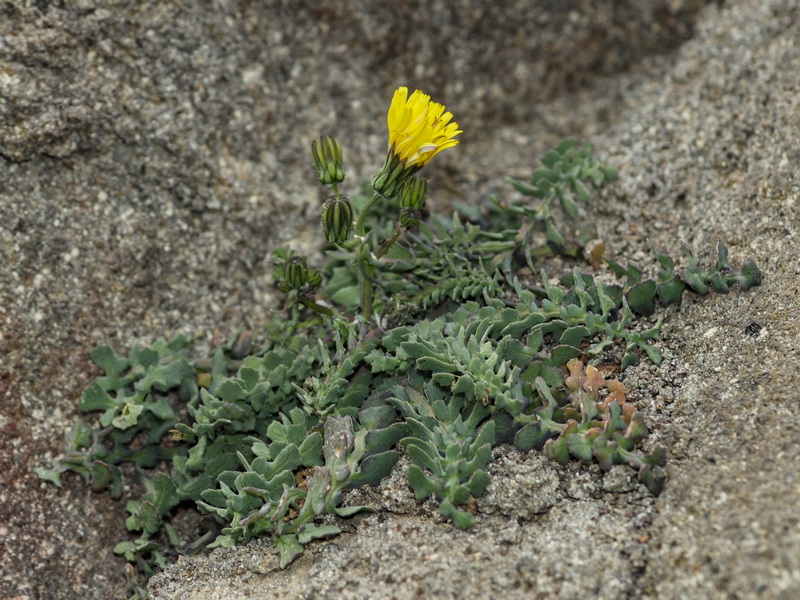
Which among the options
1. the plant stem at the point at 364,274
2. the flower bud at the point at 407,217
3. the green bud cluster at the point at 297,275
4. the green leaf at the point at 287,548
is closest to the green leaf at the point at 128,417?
the green bud cluster at the point at 297,275

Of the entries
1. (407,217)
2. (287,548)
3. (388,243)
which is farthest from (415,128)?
(287,548)

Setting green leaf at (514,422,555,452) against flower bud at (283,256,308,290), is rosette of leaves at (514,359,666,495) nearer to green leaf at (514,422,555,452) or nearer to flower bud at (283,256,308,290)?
green leaf at (514,422,555,452)

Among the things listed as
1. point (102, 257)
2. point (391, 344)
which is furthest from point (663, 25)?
point (102, 257)

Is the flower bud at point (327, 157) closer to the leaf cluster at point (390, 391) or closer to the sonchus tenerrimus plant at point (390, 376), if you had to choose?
the sonchus tenerrimus plant at point (390, 376)

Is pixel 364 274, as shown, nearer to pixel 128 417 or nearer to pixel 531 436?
pixel 531 436

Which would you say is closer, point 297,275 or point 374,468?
point 374,468

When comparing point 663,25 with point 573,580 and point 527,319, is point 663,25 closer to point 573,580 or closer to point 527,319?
point 527,319

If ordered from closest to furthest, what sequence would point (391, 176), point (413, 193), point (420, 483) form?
point (420, 483), point (391, 176), point (413, 193)
